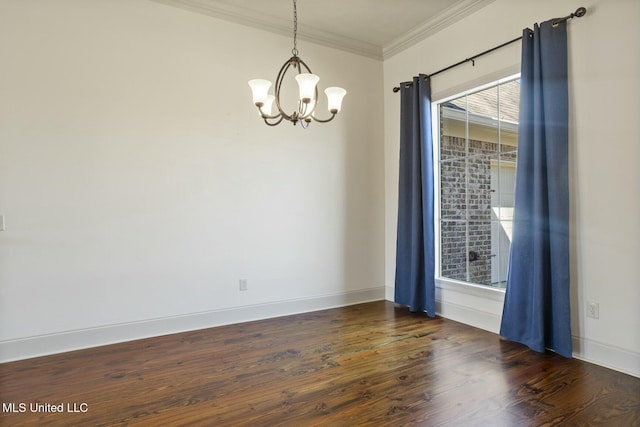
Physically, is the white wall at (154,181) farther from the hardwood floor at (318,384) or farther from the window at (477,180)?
the window at (477,180)

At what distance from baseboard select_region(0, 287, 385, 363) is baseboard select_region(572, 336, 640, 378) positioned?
221 centimetres

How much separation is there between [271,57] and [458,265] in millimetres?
2972

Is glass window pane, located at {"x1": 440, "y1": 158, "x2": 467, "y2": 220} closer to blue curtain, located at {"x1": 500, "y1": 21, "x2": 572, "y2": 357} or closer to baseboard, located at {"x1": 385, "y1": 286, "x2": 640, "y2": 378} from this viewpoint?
blue curtain, located at {"x1": 500, "y1": 21, "x2": 572, "y2": 357}

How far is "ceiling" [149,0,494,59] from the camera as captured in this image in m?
3.46

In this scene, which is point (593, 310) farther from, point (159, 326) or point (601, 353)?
point (159, 326)

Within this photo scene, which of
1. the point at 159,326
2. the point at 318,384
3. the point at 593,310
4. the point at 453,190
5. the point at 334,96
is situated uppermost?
the point at 334,96

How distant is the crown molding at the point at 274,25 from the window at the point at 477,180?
1.20 metres

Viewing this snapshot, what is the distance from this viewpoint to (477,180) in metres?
3.71

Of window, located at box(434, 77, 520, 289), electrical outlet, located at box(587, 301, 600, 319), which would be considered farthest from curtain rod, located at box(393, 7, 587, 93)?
electrical outlet, located at box(587, 301, 600, 319)

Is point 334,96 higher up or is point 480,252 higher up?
point 334,96

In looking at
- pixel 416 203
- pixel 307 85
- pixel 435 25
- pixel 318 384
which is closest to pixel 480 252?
pixel 416 203

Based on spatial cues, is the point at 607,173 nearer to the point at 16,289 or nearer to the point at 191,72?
the point at 191,72

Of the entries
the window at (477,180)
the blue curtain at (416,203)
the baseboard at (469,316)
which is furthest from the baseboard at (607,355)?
the blue curtain at (416,203)

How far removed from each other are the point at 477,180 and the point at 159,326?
3.38 metres
